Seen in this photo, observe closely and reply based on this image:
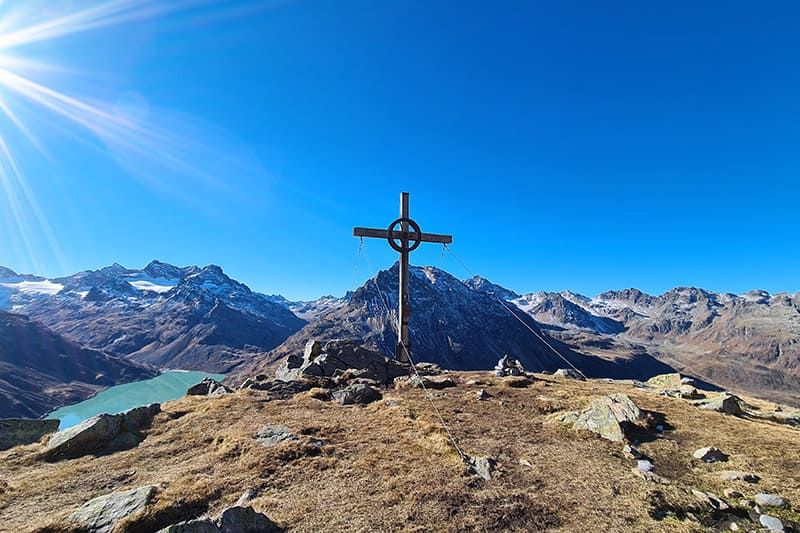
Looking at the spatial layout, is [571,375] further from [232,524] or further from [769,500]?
[232,524]

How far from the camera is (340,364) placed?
2314 centimetres

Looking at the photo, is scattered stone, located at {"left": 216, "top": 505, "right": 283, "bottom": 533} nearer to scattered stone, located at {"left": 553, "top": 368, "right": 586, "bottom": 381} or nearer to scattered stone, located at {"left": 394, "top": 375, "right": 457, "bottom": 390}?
scattered stone, located at {"left": 394, "top": 375, "right": 457, "bottom": 390}

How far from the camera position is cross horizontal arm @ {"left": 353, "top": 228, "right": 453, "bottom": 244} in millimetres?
21594

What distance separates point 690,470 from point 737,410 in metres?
7.67

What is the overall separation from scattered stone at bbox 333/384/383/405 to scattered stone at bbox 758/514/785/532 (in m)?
12.6

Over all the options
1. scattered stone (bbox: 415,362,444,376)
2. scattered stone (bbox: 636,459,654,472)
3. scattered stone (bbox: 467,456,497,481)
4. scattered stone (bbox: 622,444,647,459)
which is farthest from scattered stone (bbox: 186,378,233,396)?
scattered stone (bbox: 636,459,654,472)

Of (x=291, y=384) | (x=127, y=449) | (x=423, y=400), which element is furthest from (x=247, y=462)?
(x=291, y=384)

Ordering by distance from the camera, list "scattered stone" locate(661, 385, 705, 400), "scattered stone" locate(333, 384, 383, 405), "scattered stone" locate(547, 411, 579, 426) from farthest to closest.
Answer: "scattered stone" locate(661, 385, 705, 400)
"scattered stone" locate(333, 384, 383, 405)
"scattered stone" locate(547, 411, 579, 426)

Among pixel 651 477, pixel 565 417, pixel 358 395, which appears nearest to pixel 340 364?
pixel 358 395

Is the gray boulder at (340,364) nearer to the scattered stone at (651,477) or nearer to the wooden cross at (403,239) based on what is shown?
the wooden cross at (403,239)

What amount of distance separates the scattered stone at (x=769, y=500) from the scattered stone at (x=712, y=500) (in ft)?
2.51

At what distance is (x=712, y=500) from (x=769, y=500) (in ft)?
3.67

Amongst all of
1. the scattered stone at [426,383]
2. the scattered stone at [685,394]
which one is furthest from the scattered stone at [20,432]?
the scattered stone at [685,394]

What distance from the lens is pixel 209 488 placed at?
910cm
